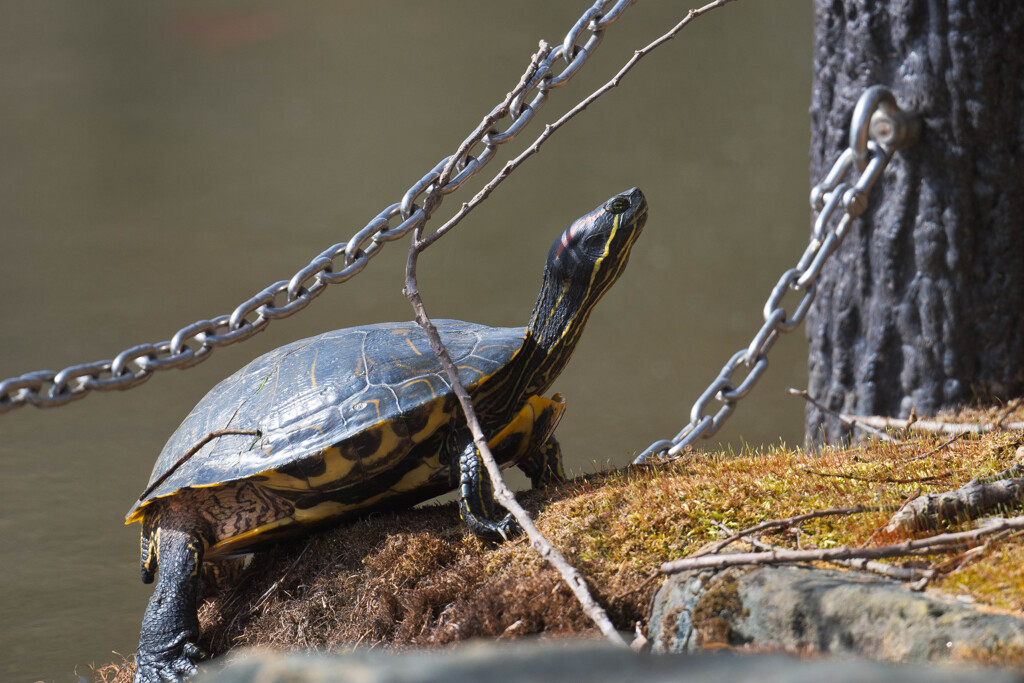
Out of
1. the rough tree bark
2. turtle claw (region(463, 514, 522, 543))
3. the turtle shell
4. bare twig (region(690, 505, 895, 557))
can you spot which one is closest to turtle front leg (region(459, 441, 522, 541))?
turtle claw (region(463, 514, 522, 543))

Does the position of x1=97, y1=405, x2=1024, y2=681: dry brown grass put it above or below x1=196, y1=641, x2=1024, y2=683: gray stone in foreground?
below

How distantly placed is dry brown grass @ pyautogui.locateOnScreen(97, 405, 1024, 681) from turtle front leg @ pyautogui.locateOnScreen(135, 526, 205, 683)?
0.24 feet

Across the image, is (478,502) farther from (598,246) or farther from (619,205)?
(619,205)

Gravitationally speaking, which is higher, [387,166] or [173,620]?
[387,166]

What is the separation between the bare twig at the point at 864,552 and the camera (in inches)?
44.3

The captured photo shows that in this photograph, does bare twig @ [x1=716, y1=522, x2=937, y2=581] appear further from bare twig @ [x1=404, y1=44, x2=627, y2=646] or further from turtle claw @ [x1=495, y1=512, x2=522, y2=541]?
turtle claw @ [x1=495, y1=512, x2=522, y2=541]

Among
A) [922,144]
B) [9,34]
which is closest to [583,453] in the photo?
[922,144]

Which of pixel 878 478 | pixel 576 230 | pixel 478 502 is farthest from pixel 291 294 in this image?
pixel 878 478

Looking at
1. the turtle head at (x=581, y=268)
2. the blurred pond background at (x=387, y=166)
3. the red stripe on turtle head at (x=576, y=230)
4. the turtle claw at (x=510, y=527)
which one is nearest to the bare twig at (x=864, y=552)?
the turtle claw at (x=510, y=527)

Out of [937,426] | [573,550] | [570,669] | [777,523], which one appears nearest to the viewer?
[570,669]

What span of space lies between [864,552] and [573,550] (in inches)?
19.9

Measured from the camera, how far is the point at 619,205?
1811 millimetres

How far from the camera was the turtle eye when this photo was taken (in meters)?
1.81

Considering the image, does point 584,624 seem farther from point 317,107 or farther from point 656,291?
point 317,107
